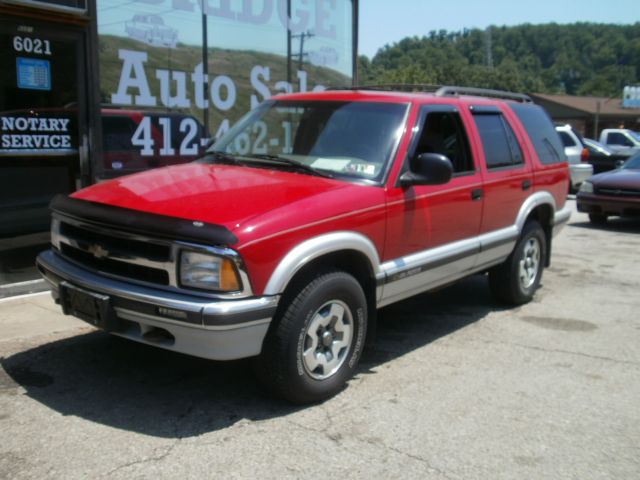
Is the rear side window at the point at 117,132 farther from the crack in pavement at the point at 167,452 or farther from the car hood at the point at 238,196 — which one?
the crack in pavement at the point at 167,452

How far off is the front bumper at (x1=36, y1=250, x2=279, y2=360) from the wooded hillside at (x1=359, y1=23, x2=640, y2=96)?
87376 millimetres

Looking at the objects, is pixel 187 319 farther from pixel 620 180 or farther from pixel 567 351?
pixel 620 180

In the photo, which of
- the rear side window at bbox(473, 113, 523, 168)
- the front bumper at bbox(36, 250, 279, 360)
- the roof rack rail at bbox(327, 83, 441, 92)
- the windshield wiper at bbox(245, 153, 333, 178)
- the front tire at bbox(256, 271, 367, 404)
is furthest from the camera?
the roof rack rail at bbox(327, 83, 441, 92)

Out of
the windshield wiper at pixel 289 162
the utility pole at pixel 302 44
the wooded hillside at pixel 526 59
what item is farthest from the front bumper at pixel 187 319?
the wooded hillside at pixel 526 59

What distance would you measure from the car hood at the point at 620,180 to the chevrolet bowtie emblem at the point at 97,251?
32.6ft

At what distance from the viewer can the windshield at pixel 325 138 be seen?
15.1 feet

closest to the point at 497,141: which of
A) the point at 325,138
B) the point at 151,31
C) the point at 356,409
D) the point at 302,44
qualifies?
the point at 325,138

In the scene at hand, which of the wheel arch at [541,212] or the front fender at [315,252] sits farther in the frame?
the wheel arch at [541,212]

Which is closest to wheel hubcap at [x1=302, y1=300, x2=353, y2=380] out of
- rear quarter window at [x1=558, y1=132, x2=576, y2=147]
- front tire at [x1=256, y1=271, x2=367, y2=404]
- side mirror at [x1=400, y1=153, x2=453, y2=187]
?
front tire at [x1=256, y1=271, x2=367, y2=404]

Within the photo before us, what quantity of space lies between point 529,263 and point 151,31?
4807mm

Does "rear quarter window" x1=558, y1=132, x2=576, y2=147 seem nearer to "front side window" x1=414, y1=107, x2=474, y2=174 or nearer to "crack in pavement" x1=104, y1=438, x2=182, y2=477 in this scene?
"front side window" x1=414, y1=107, x2=474, y2=174

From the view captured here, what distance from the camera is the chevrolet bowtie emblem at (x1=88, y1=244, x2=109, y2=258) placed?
3859 millimetres

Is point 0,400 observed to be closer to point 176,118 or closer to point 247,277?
point 247,277

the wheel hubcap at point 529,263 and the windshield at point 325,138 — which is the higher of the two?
the windshield at point 325,138
